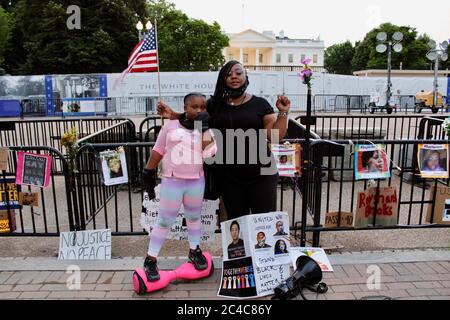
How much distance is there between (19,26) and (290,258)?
43.7 meters

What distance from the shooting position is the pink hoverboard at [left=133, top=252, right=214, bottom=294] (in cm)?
367

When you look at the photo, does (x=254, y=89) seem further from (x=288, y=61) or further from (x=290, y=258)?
(x=288, y=61)

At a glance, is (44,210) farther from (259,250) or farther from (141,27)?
(141,27)

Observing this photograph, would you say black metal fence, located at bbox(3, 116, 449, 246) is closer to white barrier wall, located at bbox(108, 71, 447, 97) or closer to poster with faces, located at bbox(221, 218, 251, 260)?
poster with faces, located at bbox(221, 218, 251, 260)

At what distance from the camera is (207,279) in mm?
3953

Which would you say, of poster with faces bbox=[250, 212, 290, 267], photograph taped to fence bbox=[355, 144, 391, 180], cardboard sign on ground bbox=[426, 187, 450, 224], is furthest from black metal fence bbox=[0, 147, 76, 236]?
cardboard sign on ground bbox=[426, 187, 450, 224]

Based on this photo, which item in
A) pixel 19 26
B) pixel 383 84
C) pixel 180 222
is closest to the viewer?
pixel 180 222

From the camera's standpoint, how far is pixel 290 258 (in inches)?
151

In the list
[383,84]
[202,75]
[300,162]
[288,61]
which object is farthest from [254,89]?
[288,61]

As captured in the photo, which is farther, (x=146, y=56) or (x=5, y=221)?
(x=146, y=56)

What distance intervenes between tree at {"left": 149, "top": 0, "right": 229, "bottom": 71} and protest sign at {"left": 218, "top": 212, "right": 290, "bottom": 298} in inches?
1512

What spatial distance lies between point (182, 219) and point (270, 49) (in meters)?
93.0

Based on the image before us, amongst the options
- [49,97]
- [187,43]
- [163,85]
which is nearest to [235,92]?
[163,85]

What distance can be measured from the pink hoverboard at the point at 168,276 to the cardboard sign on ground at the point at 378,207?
67.6 inches
